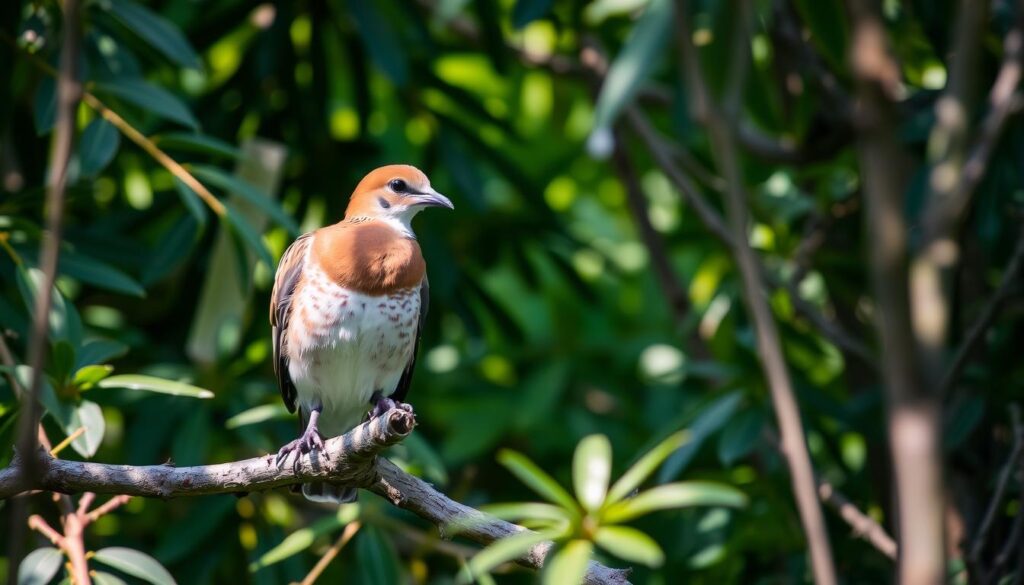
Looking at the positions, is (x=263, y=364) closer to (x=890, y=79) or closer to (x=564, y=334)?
(x=564, y=334)

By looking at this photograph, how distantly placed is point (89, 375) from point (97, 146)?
108 cm

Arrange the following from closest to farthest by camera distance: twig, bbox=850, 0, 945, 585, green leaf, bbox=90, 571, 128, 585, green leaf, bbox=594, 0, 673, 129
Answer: twig, bbox=850, 0, 945, 585, green leaf, bbox=594, 0, 673, 129, green leaf, bbox=90, 571, 128, 585

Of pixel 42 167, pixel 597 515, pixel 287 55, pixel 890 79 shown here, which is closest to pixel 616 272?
pixel 287 55

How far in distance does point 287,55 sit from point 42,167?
126 cm

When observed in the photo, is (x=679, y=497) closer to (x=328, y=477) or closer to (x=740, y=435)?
(x=328, y=477)

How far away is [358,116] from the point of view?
602 centimetres

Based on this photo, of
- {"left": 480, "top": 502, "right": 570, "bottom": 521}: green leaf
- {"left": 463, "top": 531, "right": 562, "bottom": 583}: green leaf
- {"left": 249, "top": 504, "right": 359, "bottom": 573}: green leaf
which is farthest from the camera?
{"left": 249, "top": 504, "right": 359, "bottom": 573}: green leaf

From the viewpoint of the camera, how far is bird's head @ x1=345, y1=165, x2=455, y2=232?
193 inches

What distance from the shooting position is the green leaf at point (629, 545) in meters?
2.63

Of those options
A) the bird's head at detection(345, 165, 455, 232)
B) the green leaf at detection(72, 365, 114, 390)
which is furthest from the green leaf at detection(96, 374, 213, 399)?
the bird's head at detection(345, 165, 455, 232)

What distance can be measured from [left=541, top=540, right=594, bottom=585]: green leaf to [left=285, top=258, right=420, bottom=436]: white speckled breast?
75.0 inches

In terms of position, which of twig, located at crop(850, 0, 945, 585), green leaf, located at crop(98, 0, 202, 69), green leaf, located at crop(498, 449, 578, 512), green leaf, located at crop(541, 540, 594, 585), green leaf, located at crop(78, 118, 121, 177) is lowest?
twig, located at crop(850, 0, 945, 585)

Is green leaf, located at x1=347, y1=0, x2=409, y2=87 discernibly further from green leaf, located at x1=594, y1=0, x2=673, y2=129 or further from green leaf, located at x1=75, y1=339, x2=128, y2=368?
green leaf, located at x1=594, y1=0, x2=673, y2=129

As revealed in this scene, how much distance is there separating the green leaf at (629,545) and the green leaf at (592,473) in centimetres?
16
